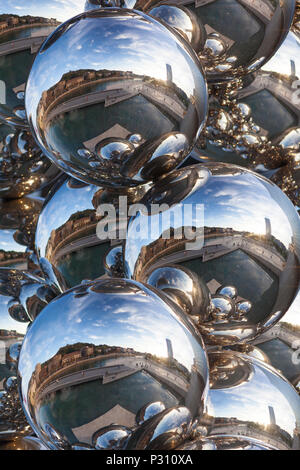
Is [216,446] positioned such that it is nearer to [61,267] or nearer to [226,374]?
[226,374]

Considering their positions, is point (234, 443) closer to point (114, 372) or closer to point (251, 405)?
point (251, 405)

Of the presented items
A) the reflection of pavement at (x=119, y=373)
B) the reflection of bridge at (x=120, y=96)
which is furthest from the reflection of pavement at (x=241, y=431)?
the reflection of bridge at (x=120, y=96)

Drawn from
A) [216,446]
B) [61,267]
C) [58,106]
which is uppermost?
[58,106]

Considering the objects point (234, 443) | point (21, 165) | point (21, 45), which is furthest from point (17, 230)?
point (234, 443)

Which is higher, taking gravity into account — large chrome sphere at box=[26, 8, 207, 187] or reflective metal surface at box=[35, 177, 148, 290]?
large chrome sphere at box=[26, 8, 207, 187]

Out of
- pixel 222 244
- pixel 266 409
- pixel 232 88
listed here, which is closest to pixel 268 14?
pixel 232 88

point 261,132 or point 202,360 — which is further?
point 261,132

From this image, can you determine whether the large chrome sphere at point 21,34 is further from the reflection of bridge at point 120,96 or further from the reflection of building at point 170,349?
the reflection of building at point 170,349

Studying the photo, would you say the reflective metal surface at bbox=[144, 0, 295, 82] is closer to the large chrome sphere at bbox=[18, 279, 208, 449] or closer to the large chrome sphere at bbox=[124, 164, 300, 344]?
the large chrome sphere at bbox=[124, 164, 300, 344]

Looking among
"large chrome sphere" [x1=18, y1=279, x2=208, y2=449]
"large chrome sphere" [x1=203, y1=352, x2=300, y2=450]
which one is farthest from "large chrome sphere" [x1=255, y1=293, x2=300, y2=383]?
"large chrome sphere" [x1=18, y1=279, x2=208, y2=449]
